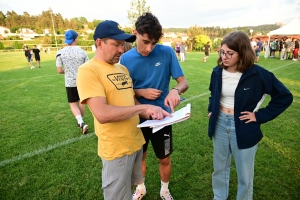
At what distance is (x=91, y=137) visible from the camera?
4574 millimetres

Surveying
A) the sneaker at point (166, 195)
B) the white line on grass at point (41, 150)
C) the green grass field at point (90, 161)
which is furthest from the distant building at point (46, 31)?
the sneaker at point (166, 195)

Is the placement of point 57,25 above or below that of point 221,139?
above

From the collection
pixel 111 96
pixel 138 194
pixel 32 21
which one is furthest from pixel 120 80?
pixel 32 21

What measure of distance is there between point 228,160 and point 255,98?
0.92m

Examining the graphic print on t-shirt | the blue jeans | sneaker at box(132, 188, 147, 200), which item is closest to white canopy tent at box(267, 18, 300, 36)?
the blue jeans

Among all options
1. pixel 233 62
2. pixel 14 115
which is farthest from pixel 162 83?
pixel 14 115

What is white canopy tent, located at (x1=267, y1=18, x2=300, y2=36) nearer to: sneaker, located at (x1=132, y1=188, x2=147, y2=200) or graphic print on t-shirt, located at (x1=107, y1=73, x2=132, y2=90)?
sneaker, located at (x1=132, y1=188, x2=147, y2=200)

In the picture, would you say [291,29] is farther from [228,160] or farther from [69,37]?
[228,160]

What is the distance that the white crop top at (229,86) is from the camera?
213cm

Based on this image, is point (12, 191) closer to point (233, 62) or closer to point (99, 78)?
point (99, 78)

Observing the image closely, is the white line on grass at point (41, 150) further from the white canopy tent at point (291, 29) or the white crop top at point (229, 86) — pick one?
the white canopy tent at point (291, 29)

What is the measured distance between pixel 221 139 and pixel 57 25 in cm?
13270

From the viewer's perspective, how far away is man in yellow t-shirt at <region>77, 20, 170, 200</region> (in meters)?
1.56

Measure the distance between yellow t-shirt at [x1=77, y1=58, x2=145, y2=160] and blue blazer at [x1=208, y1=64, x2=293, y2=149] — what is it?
1.11 m
